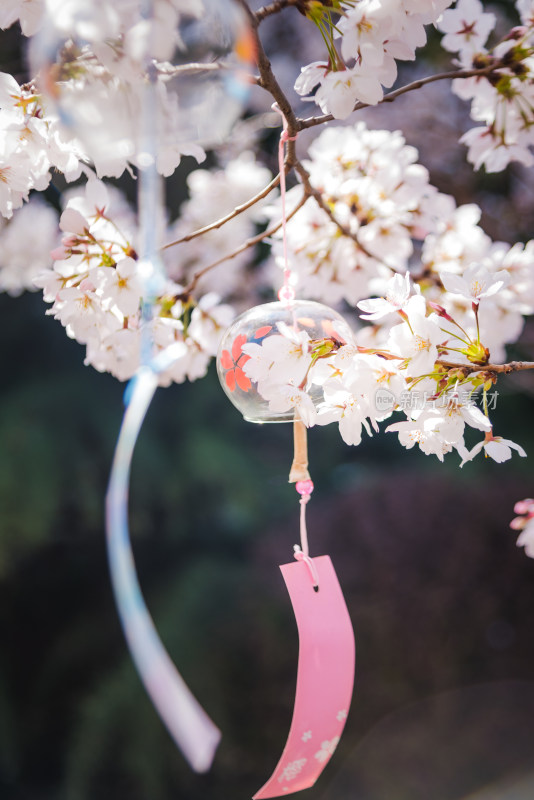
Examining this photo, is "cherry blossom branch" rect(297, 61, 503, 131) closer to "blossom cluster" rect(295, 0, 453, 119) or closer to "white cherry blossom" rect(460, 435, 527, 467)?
"blossom cluster" rect(295, 0, 453, 119)

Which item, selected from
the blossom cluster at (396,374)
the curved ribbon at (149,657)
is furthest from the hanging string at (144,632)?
the blossom cluster at (396,374)

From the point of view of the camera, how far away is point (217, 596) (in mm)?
1720

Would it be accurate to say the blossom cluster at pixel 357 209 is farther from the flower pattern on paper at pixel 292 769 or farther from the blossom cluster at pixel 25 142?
the flower pattern on paper at pixel 292 769

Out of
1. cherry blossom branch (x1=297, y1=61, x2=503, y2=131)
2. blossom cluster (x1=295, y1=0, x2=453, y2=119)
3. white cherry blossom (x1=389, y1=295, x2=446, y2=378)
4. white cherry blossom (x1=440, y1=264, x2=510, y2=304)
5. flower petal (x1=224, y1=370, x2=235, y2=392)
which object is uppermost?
blossom cluster (x1=295, y1=0, x2=453, y2=119)

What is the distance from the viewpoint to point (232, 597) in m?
1.72

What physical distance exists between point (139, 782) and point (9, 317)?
1397 millimetres

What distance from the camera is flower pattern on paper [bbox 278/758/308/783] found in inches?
17.0

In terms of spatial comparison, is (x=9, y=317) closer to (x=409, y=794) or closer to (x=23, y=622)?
(x=23, y=622)

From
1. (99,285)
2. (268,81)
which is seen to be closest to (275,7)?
(268,81)

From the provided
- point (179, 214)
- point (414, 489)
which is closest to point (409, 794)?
point (414, 489)

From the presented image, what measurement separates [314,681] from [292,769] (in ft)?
0.22

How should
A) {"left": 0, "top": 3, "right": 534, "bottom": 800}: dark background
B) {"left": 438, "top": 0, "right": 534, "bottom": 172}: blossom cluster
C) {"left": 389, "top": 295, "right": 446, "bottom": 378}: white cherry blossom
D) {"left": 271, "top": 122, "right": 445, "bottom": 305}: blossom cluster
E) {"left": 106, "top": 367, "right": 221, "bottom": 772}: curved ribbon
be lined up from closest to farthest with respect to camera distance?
{"left": 106, "top": 367, "right": 221, "bottom": 772}: curved ribbon, {"left": 389, "top": 295, "right": 446, "bottom": 378}: white cherry blossom, {"left": 438, "top": 0, "right": 534, "bottom": 172}: blossom cluster, {"left": 271, "top": 122, "right": 445, "bottom": 305}: blossom cluster, {"left": 0, "top": 3, "right": 534, "bottom": 800}: dark background

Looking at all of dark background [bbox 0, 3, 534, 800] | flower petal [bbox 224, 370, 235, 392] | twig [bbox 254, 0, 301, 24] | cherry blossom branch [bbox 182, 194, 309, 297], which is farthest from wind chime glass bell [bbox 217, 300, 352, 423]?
dark background [bbox 0, 3, 534, 800]

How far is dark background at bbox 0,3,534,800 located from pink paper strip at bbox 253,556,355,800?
1243mm
